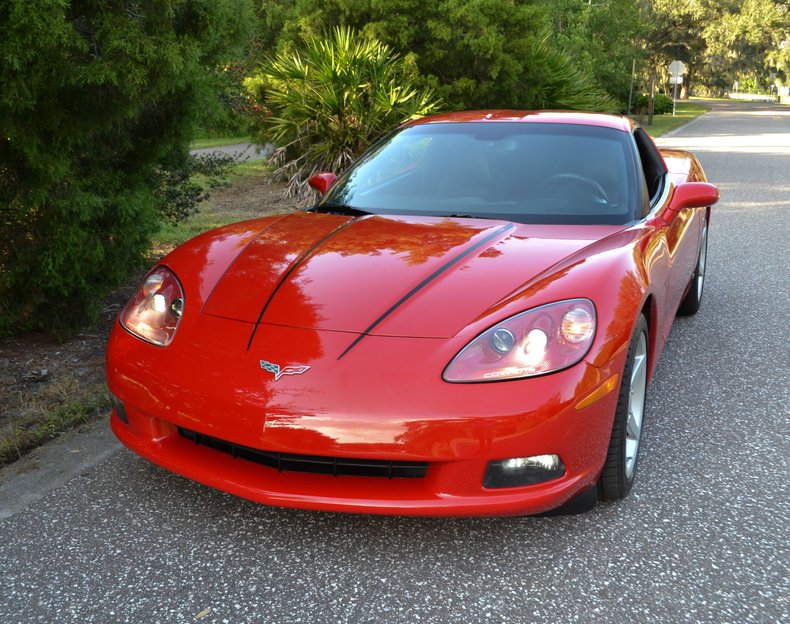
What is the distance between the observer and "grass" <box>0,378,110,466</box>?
11.4 ft

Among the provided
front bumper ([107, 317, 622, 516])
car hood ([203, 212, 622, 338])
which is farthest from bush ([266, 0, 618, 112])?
front bumper ([107, 317, 622, 516])

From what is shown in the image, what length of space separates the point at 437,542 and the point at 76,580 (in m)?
1.13

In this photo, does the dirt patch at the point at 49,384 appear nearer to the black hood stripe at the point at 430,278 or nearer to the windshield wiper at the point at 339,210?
the windshield wiper at the point at 339,210

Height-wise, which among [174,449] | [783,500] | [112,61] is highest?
[112,61]

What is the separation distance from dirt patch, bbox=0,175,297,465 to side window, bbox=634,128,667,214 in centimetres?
283

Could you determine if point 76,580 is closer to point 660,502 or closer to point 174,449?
point 174,449

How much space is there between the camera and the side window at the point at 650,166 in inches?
159

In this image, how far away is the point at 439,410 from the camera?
7.89 ft

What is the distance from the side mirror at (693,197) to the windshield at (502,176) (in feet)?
0.83

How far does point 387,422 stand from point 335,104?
9073mm

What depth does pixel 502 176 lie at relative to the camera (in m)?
3.84

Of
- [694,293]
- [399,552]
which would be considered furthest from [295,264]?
[694,293]

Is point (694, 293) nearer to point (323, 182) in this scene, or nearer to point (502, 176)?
point (502, 176)

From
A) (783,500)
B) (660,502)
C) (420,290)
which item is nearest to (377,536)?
(420,290)
